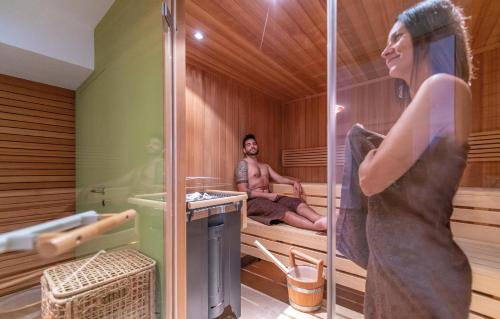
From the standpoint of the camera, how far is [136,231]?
1.38 m

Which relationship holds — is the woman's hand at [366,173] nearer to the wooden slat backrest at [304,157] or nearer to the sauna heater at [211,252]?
the sauna heater at [211,252]

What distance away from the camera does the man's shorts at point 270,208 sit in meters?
2.23

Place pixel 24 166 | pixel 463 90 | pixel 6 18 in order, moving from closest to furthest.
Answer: pixel 463 90
pixel 6 18
pixel 24 166

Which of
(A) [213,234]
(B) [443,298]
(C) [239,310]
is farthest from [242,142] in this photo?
(B) [443,298]

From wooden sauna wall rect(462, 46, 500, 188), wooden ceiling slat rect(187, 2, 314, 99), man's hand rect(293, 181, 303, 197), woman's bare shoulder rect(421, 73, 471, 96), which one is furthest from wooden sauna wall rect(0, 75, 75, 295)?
wooden sauna wall rect(462, 46, 500, 188)

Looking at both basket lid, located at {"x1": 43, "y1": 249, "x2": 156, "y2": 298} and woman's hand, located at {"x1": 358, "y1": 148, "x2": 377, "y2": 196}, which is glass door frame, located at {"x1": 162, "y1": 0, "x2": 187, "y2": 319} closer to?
basket lid, located at {"x1": 43, "y1": 249, "x2": 156, "y2": 298}

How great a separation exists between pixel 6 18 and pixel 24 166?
1.31 metres

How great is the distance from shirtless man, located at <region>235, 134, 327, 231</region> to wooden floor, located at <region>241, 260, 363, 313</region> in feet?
1.81

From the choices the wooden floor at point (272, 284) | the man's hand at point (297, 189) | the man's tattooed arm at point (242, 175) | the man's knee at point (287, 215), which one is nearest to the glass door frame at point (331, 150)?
the wooden floor at point (272, 284)

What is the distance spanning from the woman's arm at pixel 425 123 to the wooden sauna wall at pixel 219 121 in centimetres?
214

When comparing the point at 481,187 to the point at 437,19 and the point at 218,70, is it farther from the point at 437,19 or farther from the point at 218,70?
the point at 218,70

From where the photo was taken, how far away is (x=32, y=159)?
6.84 ft

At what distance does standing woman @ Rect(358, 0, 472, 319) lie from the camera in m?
0.53

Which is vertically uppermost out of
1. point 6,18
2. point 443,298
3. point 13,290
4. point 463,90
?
point 6,18
